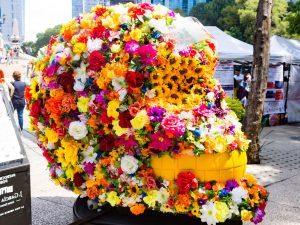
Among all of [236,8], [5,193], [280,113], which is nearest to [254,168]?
[5,193]

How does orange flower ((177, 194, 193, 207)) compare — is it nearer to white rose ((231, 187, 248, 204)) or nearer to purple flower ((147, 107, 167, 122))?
white rose ((231, 187, 248, 204))

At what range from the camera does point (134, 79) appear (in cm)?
391

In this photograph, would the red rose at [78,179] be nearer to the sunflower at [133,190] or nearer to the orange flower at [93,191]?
the orange flower at [93,191]

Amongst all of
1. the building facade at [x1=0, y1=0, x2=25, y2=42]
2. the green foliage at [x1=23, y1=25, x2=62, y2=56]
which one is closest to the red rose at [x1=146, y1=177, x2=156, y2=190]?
the green foliage at [x1=23, y1=25, x2=62, y2=56]

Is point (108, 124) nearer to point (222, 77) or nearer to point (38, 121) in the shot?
point (38, 121)

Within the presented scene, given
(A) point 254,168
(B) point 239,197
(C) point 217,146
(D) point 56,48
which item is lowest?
(A) point 254,168

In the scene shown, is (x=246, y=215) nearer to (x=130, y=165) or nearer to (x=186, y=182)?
(x=186, y=182)

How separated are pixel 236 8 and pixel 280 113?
3764 centimetres

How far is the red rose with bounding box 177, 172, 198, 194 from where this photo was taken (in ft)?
12.4

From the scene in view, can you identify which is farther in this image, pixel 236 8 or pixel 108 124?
pixel 236 8

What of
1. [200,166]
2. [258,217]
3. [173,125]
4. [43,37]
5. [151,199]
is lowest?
[258,217]

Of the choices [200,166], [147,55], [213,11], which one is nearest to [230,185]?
[200,166]

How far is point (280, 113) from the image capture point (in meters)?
14.4

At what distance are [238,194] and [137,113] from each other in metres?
1.16
